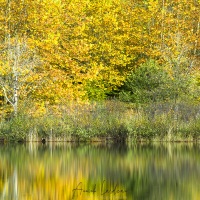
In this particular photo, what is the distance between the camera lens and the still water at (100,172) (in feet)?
48.2

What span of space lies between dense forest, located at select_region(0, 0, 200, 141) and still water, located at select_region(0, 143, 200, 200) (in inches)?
165

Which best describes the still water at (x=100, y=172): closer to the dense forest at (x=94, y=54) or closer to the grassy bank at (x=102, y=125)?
the grassy bank at (x=102, y=125)

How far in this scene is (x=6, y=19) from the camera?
32.3m

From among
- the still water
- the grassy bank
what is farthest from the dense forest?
the still water

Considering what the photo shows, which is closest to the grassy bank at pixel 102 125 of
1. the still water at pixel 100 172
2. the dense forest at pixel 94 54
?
the dense forest at pixel 94 54

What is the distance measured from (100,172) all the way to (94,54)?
2233cm

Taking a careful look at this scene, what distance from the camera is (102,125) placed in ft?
95.1

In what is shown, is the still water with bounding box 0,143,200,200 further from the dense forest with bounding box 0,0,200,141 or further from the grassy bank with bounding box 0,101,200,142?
the dense forest with bounding box 0,0,200,141

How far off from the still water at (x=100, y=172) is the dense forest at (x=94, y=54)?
419 cm

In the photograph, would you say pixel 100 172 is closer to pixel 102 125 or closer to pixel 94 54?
pixel 102 125

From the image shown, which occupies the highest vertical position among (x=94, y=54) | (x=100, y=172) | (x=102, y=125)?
(x=94, y=54)

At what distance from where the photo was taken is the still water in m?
14.7

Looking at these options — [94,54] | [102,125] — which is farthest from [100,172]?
[94,54]

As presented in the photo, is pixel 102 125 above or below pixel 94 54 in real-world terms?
below
